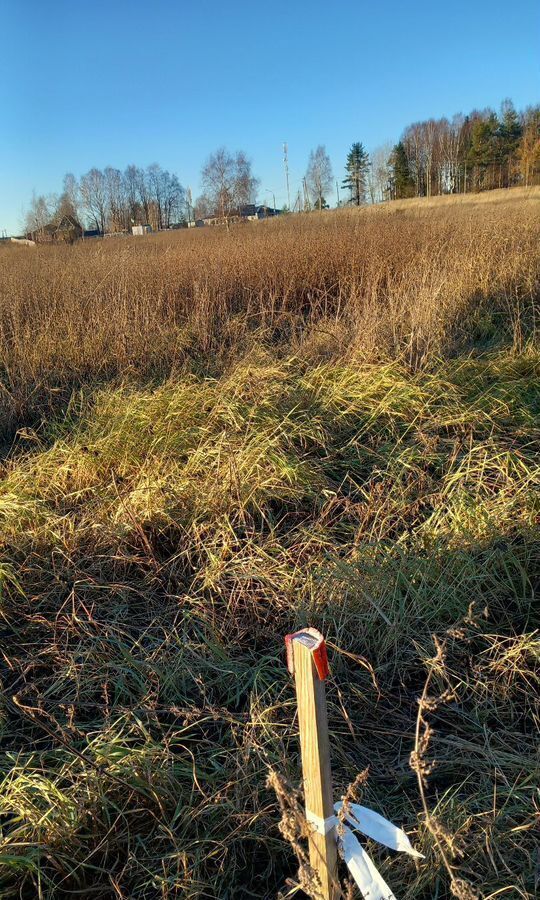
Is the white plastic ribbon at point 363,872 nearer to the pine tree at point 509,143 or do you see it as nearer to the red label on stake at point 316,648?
the red label on stake at point 316,648

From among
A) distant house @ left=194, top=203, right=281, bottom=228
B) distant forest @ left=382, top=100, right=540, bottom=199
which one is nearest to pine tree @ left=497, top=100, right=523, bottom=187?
distant forest @ left=382, top=100, right=540, bottom=199

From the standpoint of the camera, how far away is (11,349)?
5152mm

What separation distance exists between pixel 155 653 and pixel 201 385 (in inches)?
99.9

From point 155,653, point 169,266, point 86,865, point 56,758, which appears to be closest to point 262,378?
point 155,653

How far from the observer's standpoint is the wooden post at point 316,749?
0.87 metres

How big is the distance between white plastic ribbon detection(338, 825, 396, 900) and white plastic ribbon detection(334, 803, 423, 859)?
30 mm

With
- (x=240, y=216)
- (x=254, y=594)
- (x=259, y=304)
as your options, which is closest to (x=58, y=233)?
(x=240, y=216)

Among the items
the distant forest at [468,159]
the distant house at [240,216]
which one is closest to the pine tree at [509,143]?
the distant forest at [468,159]

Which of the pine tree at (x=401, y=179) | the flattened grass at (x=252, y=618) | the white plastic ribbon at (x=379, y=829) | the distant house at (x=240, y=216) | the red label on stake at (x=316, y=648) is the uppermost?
the pine tree at (x=401, y=179)

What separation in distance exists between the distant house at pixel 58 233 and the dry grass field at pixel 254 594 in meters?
17.7

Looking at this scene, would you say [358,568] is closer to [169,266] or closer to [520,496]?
[520,496]

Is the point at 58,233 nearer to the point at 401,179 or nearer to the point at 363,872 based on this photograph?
the point at 363,872

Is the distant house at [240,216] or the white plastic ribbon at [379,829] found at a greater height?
the distant house at [240,216]

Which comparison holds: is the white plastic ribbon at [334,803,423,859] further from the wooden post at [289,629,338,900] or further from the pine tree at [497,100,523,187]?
the pine tree at [497,100,523,187]
